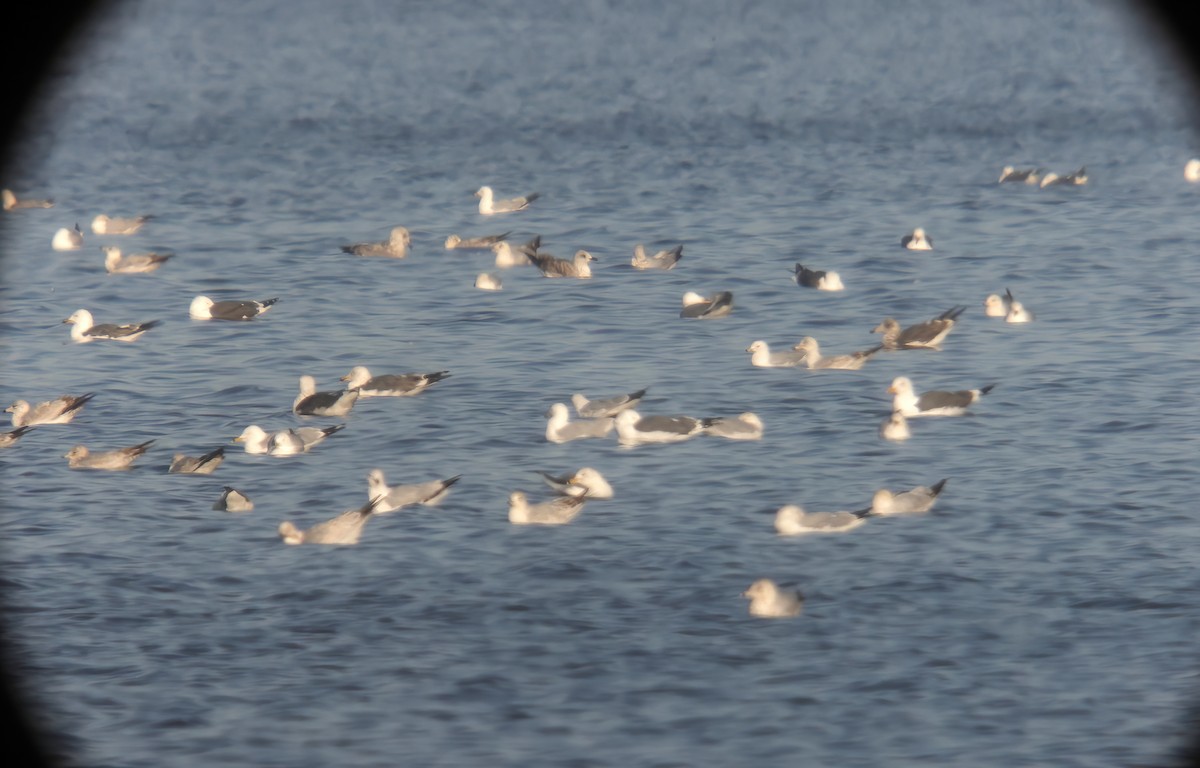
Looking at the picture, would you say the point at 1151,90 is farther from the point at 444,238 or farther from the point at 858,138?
the point at 444,238

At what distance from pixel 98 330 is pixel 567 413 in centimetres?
718

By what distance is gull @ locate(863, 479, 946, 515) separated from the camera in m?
15.1

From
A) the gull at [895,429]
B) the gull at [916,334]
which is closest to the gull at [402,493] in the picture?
the gull at [895,429]

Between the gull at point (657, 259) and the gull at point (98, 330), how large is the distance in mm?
7242

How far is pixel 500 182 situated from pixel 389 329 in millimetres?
10356

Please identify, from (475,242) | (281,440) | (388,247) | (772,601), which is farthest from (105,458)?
(475,242)

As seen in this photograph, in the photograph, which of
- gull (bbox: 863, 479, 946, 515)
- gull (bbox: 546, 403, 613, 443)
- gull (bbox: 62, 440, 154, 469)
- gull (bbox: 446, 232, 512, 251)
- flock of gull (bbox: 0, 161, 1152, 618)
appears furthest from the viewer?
gull (bbox: 446, 232, 512, 251)

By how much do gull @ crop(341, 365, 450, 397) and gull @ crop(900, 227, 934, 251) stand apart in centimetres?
958

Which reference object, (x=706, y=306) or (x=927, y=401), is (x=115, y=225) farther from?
(x=927, y=401)

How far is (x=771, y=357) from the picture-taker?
66.9 ft

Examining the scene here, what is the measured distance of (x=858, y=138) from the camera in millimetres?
35906

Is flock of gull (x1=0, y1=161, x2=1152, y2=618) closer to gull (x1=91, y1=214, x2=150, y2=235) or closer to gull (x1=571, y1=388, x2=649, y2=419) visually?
gull (x1=571, y1=388, x2=649, y2=419)

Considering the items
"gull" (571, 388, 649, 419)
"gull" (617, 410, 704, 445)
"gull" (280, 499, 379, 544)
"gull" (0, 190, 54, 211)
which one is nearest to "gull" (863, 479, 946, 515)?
"gull" (617, 410, 704, 445)

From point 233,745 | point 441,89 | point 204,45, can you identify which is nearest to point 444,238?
point 441,89
